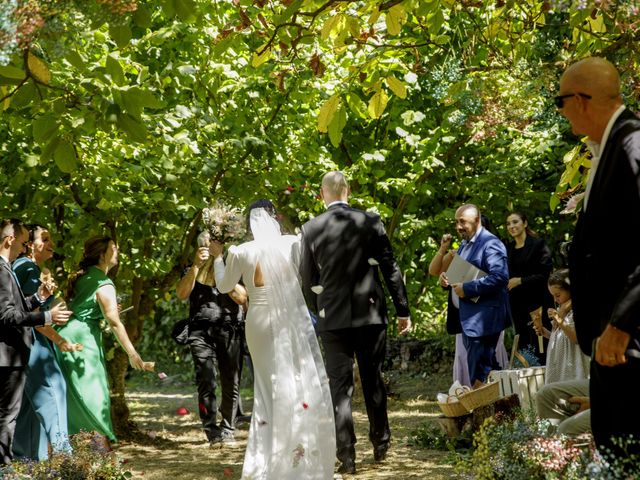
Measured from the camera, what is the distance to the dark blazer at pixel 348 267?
7.26 meters

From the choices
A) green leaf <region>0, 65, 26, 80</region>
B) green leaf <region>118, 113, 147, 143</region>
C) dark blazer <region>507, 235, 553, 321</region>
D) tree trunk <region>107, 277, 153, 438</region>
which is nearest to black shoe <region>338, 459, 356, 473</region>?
dark blazer <region>507, 235, 553, 321</region>

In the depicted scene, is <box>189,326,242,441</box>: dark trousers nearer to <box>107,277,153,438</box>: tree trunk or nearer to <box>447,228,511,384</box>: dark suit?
<box>107,277,153,438</box>: tree trunk

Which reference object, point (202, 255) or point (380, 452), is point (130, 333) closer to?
point (202, 255)

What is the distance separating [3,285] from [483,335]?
4.02 m

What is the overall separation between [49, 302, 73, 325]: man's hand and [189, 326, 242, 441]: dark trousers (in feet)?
9.27

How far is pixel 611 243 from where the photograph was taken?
352 centimetres

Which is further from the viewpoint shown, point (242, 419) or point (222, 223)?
point (242, 419)

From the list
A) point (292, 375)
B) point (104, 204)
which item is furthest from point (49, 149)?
point (104, 204)

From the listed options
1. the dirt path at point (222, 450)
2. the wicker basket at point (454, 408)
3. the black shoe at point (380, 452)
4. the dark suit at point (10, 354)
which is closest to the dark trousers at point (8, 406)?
the dark suit at point (10, 354)

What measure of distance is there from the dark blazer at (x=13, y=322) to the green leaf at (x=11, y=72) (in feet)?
9.48

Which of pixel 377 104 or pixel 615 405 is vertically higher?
pixel 377 104

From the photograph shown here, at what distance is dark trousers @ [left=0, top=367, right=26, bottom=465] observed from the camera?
641 cm

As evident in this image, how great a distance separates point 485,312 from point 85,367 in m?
3.43

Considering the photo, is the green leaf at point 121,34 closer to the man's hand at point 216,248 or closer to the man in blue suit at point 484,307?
the man's hand at point 216,248
